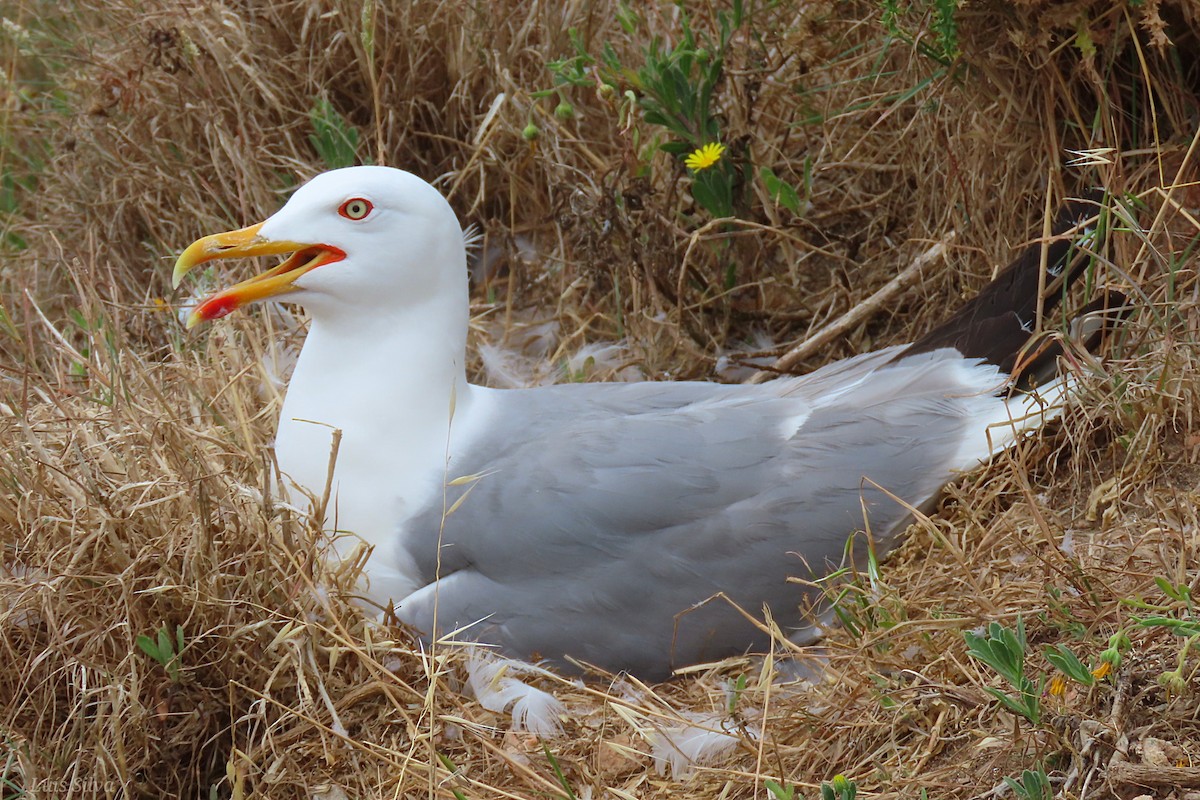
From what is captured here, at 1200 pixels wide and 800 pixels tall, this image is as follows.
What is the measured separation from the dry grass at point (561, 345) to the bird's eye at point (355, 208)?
57 centimetres

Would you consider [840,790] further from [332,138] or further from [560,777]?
[332,138]

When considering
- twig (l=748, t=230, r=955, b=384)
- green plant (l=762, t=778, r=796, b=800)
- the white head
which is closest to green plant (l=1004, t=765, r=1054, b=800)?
green plant (l=762, t=778, r=796, b=800)

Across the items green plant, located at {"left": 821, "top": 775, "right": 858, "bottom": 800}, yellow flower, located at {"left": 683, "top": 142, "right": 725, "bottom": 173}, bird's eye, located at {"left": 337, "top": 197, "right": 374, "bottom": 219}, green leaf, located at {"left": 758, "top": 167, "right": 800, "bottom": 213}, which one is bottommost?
green plant, located at {"left": 821, "top": 775, "right": 858, "bottom": 800}

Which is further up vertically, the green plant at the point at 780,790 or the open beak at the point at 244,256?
the open beak at the point at 244,256

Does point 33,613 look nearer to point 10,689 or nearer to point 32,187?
point 10,689

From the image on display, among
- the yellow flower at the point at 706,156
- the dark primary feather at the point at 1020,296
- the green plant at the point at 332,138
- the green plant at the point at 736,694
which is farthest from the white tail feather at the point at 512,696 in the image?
the green plant at the point at 332,138

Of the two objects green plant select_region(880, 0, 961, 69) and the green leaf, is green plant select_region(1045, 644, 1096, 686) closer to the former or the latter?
green plant select_region(880, 0, 961, 69)

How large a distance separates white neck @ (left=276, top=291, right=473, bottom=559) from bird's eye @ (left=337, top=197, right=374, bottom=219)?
0.21 meters

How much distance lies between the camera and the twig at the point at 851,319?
12.3ft

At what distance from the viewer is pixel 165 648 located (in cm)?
238

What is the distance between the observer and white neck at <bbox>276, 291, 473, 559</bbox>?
2.86 meters

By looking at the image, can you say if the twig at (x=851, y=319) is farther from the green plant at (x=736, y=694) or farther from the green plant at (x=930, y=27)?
the green plant at (x=736, y=694)

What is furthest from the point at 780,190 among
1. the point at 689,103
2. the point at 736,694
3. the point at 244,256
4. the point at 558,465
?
the point at 736,694

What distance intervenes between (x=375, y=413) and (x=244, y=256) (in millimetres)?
429
